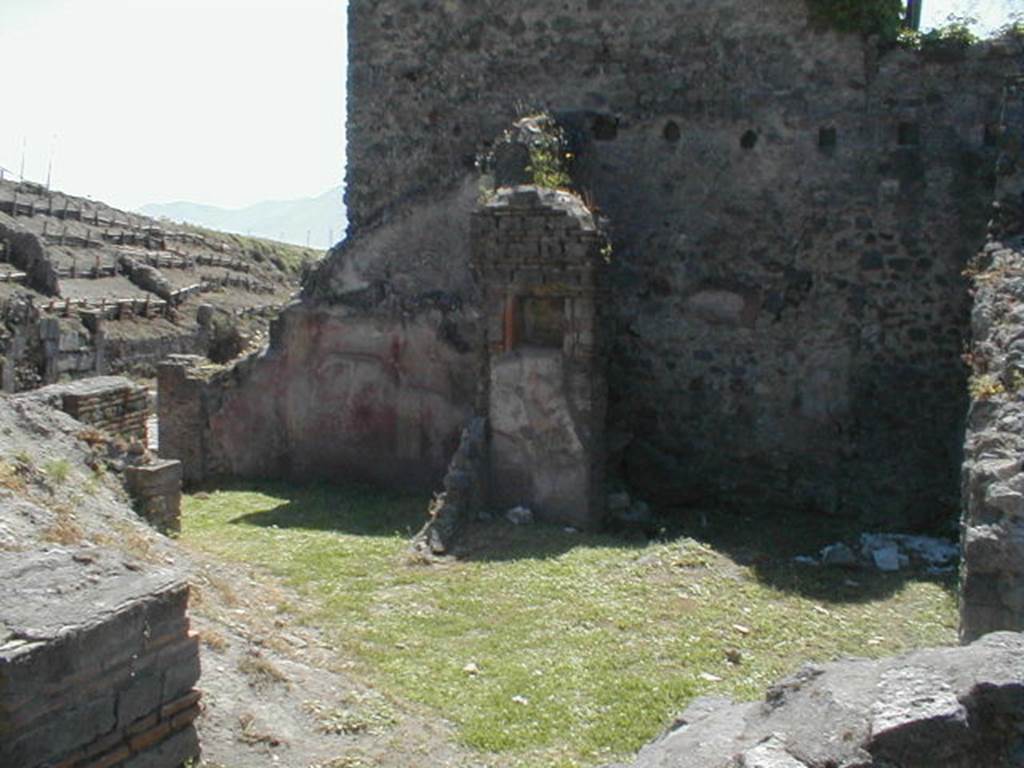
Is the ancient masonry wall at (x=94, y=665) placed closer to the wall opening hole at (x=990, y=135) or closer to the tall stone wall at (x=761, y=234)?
the tall stone wall at (x=761, y=234)

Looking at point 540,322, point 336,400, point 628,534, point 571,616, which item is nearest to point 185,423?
point 336,400

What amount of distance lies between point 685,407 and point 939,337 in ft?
8.56

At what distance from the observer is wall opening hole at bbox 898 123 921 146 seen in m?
11.8

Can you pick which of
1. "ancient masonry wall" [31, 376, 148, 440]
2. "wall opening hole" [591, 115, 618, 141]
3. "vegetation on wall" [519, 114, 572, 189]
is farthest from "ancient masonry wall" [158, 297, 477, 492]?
"wall opening hole" [591, 115, 618, 141]

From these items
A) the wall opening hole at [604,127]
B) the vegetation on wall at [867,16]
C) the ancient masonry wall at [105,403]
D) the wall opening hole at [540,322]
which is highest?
the vegetation on wall at [867,16]

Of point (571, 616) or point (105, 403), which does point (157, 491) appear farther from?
point (571, 616)

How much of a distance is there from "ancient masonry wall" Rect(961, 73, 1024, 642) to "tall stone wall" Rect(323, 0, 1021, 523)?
5.39 ft

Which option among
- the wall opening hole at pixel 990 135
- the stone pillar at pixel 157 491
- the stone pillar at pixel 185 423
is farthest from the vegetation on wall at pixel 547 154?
the stone pillar at pixel 185 423

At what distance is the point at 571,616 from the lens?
8.39 metres

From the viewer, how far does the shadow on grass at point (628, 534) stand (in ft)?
31.6

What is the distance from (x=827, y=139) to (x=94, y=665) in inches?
373

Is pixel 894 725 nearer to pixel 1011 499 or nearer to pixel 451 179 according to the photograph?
pixel 1011 499

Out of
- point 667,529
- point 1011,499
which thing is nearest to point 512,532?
point 667,529

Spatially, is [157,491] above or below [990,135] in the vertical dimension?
below
